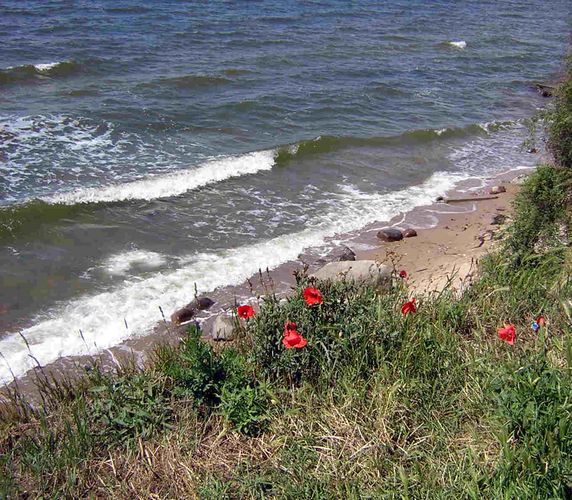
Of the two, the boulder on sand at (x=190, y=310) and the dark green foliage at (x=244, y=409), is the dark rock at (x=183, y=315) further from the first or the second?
the dark green foliage at (x=244, y=409)

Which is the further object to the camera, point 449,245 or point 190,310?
point 449,245

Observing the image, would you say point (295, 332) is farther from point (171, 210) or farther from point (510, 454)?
point (171, 210)

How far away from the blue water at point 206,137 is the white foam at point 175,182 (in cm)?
4

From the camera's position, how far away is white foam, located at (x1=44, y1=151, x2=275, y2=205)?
464 inches

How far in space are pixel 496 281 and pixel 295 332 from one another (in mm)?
2596

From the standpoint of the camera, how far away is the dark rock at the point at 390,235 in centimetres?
1108

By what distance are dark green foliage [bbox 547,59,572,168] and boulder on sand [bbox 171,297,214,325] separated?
587cm

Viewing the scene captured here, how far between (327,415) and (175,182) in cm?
890

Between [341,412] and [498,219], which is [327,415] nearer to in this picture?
[341,412]

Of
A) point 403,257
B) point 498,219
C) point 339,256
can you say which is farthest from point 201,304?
point 498,219

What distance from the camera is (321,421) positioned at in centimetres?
445

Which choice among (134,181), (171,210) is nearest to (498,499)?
(171,210)

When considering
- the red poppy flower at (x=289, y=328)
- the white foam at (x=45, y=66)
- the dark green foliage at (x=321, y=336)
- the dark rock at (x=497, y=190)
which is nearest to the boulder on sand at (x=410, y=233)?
the dark rock at (x=497, y=190)

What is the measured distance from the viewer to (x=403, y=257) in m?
10.4
